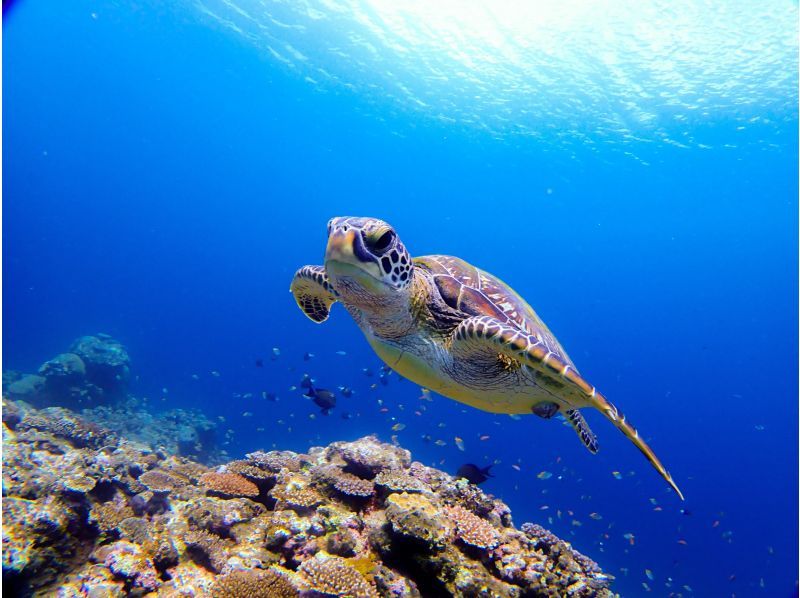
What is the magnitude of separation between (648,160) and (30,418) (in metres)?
36.8

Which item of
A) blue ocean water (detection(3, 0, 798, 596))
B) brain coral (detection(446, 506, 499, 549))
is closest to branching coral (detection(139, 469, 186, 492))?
brain coral (detection(446, 506, 499, 549))

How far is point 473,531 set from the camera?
326 cm

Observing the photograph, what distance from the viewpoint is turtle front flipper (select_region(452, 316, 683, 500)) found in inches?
121

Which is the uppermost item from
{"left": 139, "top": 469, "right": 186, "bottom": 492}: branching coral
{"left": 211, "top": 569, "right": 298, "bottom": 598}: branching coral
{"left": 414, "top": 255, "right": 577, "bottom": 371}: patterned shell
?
{"left": 414, "top": 255, "right": 577, "bottom": 371}: patterned shell

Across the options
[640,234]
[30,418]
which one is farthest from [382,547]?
[640,234]

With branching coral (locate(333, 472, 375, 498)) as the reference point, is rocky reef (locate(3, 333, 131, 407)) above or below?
above

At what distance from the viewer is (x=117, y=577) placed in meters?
2.87

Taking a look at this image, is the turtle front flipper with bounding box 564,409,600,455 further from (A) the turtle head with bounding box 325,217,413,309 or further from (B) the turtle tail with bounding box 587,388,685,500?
(A) the turtle head with bounding box 325,217,413,309

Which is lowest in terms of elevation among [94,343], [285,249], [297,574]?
[297,574]

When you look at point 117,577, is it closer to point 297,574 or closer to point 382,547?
point 297,574

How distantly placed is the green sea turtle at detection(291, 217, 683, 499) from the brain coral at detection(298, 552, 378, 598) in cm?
171

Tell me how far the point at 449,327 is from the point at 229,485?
2.45 metres

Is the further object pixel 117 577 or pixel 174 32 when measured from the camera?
pixel 174 32

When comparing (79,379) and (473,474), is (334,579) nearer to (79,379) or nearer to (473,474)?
(473,474)
